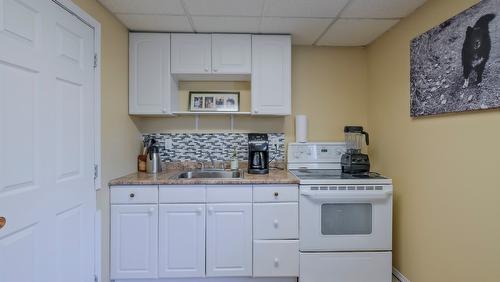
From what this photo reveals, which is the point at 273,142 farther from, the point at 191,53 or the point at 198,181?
the point at 191,53

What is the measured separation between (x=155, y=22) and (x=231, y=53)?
0.68 meters

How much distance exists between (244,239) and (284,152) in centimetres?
104

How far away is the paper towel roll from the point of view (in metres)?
2.81

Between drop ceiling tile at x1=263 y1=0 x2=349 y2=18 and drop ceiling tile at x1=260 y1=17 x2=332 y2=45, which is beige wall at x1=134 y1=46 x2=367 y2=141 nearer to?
drop ceiling tile at x1=260 y1=17 x2=332 y2=45

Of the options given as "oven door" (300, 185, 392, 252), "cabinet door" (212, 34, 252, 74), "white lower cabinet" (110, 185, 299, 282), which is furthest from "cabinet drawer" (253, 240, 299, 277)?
"cabinet door" (212, 34, 252, 74)

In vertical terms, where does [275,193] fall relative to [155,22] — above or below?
below

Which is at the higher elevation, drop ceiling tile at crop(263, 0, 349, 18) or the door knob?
drop ceiling tile at crop(263, 0, 349, 18)

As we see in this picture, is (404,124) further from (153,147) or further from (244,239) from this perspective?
(153,147)

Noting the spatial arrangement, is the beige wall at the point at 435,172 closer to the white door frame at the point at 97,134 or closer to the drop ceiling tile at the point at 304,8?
the drop ceiling tile at the point at 304,8

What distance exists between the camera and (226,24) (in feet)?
7.67

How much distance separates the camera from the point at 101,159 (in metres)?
1.99

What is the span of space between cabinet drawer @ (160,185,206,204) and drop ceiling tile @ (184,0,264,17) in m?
1.34

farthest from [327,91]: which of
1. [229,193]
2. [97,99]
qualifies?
[97,99]

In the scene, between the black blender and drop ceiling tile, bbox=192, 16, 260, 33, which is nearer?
drop ceiling tile, bbox=192, 16, 260, 33
